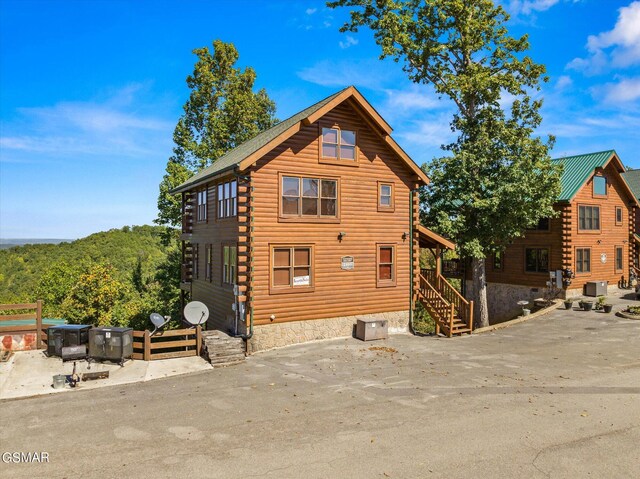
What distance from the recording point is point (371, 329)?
19422mm

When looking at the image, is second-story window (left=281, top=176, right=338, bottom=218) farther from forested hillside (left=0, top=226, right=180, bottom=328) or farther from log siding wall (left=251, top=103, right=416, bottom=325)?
forested hillside (left=0, top=226, right=180, bottom=328)

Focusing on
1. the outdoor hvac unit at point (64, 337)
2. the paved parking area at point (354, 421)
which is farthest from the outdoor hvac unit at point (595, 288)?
the outdoor hvac unit at point (64, 337)

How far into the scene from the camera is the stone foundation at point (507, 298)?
A: 3192 cm

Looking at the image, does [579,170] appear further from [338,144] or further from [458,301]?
[338,144]

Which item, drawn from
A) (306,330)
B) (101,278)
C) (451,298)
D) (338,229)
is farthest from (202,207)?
(101,278)

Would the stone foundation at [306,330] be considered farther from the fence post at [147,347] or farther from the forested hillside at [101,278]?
the forested hillside at [101,278]

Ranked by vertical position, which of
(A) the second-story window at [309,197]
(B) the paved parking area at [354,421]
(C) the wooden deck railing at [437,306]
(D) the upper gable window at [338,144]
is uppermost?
(D) the upper gable window at [338,144]

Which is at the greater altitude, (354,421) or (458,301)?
(458,301)

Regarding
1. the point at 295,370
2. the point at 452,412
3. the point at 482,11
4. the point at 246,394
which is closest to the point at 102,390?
the point at 246,394

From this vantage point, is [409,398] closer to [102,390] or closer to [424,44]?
[102,390]

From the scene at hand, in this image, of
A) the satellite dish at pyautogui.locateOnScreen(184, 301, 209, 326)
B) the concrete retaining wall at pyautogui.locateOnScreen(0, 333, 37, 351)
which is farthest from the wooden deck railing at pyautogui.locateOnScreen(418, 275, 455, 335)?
the concrete retaining wall at pyautogui.locateOnScreen(0, 333, 37, 351)

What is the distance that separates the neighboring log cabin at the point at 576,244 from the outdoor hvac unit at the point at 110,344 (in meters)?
27.1

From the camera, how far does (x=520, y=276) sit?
33.0 metres

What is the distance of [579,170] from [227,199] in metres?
26.2
